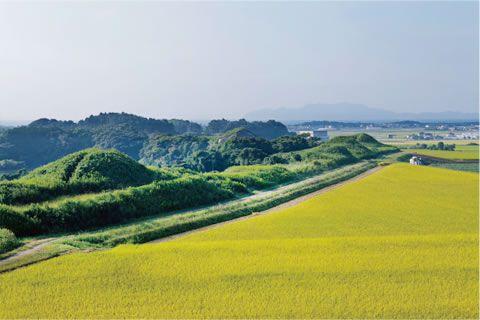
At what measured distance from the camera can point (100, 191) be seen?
84.8ft

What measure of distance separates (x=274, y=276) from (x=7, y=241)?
390 inches

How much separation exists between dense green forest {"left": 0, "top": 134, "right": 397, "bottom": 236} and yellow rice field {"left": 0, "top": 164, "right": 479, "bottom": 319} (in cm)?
538

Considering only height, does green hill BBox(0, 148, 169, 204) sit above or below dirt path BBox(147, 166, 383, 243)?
above

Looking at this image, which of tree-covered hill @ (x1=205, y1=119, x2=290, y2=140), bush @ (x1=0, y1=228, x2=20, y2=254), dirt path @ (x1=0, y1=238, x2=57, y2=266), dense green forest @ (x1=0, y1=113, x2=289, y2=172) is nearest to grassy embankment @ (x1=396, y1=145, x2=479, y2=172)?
dense green forest @ (x1=0, y1=113, x2=289, y2=172)

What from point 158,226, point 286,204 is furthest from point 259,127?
point 158,226

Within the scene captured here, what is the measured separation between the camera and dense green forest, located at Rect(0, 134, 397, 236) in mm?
19125

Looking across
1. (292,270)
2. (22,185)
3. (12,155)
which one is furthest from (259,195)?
(12,155)

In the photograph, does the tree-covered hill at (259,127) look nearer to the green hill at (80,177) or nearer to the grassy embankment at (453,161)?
the grassy embankment at (453,161)

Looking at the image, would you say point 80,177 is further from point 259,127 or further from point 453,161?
point 259,127

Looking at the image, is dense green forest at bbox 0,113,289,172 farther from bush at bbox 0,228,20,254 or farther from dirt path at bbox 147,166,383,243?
bush at bbox 0,228,20,254

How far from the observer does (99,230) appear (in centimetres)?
1962

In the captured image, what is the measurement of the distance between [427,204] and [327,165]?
1965 cm

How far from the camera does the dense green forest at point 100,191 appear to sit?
1912 centimetres

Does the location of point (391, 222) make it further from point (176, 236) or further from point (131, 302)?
point (131, 302)
